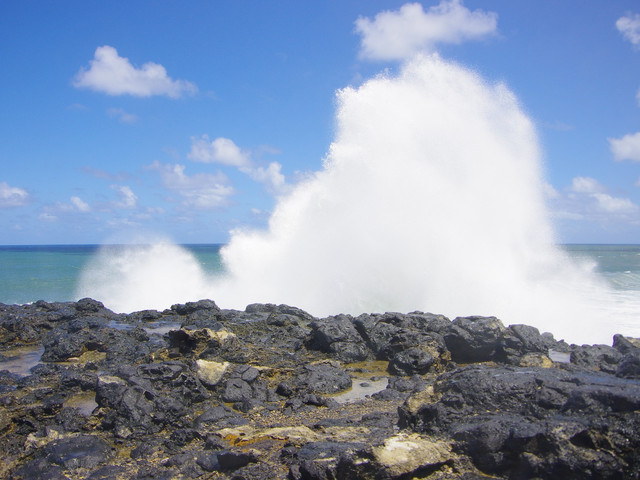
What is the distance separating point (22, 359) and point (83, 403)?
4331 mm

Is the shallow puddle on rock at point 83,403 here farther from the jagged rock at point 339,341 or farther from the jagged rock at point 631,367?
the jagged rock at point 631,367

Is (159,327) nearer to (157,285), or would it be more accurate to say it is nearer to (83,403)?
(83,403)

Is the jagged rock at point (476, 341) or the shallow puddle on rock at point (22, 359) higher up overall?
the jagged rock at point (476, 341)

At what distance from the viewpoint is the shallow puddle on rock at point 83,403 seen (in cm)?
796

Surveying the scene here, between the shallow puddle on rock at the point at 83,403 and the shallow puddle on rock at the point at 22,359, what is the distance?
2200 millimetres

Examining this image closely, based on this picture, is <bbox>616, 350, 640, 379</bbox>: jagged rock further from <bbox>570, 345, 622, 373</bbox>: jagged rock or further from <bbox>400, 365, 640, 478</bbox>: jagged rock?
<bbox>570, 345, 622, 373</bbox>: jagged rock

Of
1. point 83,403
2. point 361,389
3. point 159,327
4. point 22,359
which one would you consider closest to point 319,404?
point 361,389

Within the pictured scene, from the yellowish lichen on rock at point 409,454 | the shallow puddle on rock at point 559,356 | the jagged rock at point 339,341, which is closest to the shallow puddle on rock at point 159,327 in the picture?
the jagged rock at point 339,341

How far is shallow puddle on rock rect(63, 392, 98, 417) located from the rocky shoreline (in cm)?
5

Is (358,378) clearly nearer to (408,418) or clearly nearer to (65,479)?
(408,418)

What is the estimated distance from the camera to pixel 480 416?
17.7ft

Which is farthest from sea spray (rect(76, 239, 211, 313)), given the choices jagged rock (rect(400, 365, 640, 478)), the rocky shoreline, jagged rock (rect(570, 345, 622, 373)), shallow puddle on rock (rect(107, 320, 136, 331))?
jagged rock (rect(400, 365, 640, 478))

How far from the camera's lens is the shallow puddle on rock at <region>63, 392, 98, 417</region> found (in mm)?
7964

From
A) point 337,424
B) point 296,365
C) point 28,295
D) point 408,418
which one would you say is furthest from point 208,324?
point 28,295
